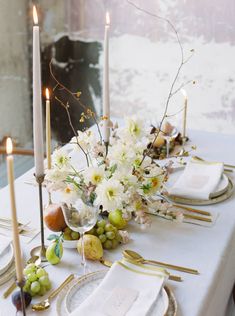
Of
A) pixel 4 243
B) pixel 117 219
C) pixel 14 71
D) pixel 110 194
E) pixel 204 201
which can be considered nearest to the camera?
pixel 110 194

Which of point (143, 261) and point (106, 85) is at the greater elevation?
point (106, 85)

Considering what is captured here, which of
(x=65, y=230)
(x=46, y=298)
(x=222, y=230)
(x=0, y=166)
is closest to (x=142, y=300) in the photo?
(x=46, y=298)

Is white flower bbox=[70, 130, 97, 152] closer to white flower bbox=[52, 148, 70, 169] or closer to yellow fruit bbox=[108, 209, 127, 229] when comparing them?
white flower bbox=[52, 148, 70, 169]

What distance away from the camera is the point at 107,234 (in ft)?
4.36

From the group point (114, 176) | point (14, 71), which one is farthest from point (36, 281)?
point (14, 71)

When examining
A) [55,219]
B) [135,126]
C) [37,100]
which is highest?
[37,100]

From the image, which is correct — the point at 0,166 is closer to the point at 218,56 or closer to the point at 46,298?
the point at 218,56

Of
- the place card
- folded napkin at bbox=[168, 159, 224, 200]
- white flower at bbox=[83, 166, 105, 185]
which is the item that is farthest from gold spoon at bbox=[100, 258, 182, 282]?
folded napkin at bbox=[168, 159, 224, 200]

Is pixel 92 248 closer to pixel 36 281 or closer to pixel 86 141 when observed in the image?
pixel 36 281

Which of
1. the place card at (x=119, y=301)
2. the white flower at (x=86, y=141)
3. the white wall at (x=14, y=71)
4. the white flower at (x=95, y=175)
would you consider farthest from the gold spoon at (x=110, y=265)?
the white wall at (x=14, y=71)

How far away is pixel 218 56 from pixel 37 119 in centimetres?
212

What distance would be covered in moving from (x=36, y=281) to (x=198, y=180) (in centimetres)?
80

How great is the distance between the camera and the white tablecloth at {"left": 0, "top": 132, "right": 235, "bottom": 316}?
115 centimetres

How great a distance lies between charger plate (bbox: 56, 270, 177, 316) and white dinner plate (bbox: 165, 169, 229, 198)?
56 centimetres
